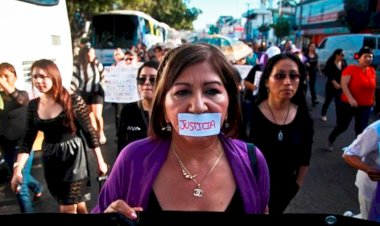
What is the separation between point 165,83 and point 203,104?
178 mm

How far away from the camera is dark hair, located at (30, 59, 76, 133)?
2.82 m

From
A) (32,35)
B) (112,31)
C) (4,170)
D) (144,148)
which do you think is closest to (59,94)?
(4,170)

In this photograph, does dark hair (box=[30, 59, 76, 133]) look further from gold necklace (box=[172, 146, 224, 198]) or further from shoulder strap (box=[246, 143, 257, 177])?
shoulder strap (box=[246, 143, 257, 177])

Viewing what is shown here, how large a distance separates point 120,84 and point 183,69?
3.91 metres

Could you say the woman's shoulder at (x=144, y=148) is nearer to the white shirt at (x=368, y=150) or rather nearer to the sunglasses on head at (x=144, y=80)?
the white shirt at (x=368, y=150)

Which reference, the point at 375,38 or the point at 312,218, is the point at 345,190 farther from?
the point at 375,38

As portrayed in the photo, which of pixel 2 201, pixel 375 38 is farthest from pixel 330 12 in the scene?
pixel 2 201

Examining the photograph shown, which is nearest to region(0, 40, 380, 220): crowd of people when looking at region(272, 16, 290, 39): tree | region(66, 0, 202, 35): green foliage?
region(66, 0, 202, 35): green foliage

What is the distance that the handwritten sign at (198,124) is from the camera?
1249mm

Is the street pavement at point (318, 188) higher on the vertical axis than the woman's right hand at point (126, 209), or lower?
lower

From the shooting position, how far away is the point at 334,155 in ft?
18.6

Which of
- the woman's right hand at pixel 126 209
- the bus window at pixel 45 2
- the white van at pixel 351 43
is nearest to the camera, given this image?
the woman's right hand at pixel 126 209

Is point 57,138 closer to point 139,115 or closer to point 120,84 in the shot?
point 139,115

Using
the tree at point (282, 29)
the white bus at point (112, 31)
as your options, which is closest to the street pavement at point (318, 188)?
the white bus at point (112, 31)
